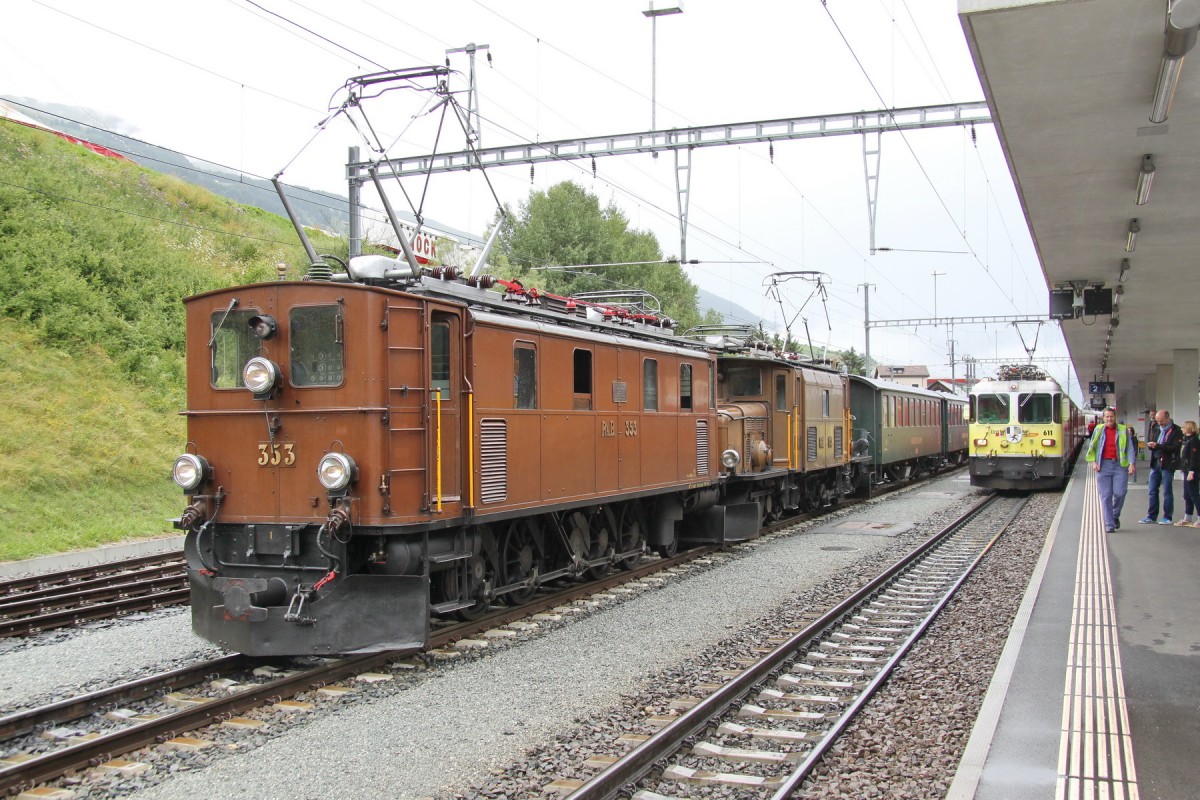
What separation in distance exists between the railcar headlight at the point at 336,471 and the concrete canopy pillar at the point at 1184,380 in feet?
89.3

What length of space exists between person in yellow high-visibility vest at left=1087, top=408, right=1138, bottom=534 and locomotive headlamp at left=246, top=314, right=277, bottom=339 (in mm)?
11952

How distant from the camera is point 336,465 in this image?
7293 millimetres

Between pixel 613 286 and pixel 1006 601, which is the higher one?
pixel 613 286

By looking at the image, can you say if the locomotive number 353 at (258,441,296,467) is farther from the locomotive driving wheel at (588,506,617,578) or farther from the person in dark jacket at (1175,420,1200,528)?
the person in dark jacket at (1175,420,1200,528)

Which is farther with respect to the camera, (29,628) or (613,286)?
(613,286)

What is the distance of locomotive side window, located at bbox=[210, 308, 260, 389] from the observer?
7953mm

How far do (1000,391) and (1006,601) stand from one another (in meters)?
15.7

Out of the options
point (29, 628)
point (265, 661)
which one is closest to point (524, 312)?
point (265, 661)

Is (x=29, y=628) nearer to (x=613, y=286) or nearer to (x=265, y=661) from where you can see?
(x=265, y=661)

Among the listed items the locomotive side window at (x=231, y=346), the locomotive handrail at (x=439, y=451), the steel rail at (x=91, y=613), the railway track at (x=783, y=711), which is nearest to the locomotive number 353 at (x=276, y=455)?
the locomotive side window at (x=231, y=346)

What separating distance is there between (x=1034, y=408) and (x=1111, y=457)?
10410 mm

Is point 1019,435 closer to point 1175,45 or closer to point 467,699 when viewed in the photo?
point 1175,45

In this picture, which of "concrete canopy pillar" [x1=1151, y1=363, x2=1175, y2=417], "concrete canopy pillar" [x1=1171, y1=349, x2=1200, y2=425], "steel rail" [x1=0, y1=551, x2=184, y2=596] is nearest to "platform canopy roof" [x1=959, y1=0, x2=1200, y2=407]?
"steel rail" [x1=0, y1=551, x2=184, y2=596]

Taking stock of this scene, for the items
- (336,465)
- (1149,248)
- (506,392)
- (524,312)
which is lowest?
(336,465)
